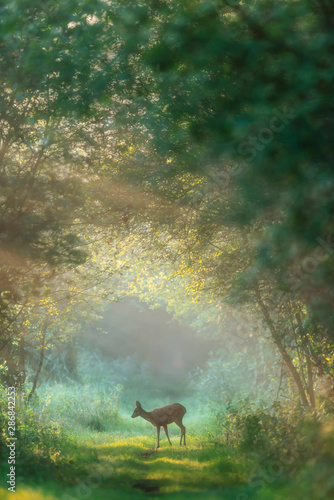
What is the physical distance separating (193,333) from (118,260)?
79.3 ft

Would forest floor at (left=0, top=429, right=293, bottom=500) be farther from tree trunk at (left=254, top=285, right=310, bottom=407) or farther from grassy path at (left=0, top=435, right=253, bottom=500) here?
tree trunk at (left=254, top=285, right=310, bottom=407)

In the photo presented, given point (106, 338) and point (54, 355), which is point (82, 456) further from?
point (106, 338)

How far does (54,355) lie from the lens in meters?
21.8

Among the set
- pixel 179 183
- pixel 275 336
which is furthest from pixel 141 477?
pixel 179 183

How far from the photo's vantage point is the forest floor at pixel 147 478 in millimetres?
5633

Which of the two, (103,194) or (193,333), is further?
(193,333)

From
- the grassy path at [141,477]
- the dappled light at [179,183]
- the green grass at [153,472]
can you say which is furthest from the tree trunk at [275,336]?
the grassy path at [141,477]

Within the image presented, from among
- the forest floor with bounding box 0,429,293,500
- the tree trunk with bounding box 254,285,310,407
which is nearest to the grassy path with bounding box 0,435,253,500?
the forest floor with bounding box 0,429,293,500

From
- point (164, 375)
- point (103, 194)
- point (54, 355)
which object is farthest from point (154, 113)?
point (164, 375)

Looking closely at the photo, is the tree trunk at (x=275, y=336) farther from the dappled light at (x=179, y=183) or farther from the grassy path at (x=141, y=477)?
the grassy path at (x=141, y=477)

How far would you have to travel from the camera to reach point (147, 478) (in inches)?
272

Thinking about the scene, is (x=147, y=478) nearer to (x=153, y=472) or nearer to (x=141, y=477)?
(x=141, y=477)

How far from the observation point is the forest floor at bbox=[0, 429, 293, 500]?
5.63 metres

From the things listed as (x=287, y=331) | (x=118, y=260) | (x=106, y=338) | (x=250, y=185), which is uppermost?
(x=106, y=338)
